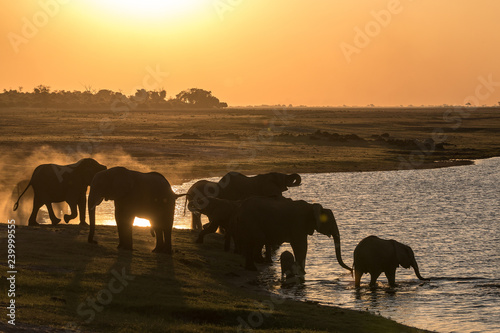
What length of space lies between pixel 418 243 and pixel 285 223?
8.91m

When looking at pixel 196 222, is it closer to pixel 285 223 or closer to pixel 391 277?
pixel 285 223

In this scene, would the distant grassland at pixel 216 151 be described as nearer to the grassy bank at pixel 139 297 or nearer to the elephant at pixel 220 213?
the elephant at pixel 220 213

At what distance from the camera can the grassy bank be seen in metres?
14.9

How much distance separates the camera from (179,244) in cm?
2555

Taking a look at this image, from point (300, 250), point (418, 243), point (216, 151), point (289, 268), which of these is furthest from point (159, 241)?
point (216, 151)

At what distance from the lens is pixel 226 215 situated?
84.6ft

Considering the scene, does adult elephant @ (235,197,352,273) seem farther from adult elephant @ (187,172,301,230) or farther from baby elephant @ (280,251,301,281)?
adult elephant @ (187,172,301,230)

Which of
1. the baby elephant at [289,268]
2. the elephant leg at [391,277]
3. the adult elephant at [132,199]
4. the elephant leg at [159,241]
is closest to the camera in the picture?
the adult elephant at [132,199]

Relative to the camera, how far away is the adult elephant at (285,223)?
74.9 feet

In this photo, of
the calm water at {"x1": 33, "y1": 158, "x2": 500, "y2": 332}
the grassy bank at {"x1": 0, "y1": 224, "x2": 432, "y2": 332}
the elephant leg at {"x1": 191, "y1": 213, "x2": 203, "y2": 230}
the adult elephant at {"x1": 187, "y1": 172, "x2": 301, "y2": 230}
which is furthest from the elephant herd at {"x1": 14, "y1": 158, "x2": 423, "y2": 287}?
the elephant leg at {"x1": 191, "y1": 213, "x2": 203, "y2": 230}

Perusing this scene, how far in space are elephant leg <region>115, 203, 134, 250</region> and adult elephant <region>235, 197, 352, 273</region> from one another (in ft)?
11.2

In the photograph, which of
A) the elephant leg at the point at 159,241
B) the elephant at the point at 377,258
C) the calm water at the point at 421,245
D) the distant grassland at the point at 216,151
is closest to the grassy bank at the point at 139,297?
the elephant leg at the point at 159,241

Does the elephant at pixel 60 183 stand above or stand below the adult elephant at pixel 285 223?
above

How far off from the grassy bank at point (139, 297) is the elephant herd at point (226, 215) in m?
1.19
